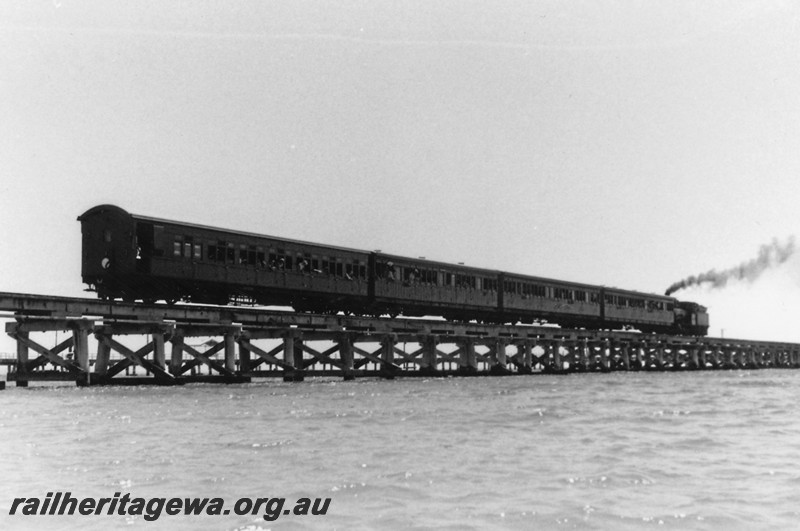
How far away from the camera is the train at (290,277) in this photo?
2786cm

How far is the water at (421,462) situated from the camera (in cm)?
898

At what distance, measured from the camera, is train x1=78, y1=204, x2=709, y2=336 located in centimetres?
2786

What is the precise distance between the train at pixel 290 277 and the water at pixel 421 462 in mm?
7486

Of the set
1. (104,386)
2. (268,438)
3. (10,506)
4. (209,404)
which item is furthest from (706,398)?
(10,506)

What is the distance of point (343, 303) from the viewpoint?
120 feet

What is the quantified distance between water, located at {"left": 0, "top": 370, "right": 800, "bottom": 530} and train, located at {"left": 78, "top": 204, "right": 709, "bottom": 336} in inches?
295

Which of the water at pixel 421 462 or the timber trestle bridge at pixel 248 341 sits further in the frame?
the timber trestle bridge at pixel 248 341

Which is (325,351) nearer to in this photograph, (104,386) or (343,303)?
(343,303)

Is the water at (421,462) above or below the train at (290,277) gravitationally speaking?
below

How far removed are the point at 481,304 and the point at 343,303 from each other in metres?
9.88

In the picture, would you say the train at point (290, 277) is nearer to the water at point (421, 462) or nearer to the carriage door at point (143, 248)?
the carriage door at point (143, 248)

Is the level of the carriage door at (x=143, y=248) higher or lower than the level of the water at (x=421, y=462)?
higher

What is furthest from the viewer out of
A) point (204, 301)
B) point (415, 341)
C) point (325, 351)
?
point (415, 341)

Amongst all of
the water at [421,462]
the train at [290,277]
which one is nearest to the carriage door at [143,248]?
the train at [290,277]
